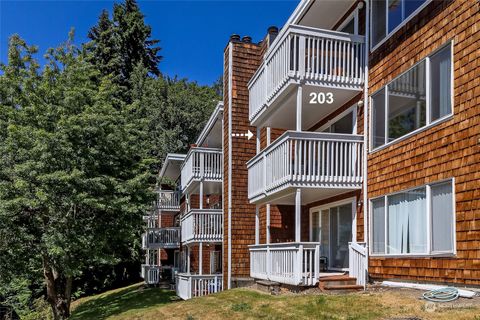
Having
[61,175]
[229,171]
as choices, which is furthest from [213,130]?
[61,175]

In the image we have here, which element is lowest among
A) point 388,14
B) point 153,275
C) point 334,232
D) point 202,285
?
point 153,275

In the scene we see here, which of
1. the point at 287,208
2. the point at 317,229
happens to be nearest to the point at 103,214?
the point at 287,208

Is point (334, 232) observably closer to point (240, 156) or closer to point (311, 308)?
point (311, 308)

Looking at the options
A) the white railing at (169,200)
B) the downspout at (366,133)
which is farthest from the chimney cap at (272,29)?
the white railing at (169,200)

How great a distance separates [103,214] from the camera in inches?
833

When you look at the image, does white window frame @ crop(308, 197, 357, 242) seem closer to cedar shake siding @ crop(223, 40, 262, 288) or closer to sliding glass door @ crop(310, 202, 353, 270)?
sliding glass door @ crop(310, 202, 353, 270)

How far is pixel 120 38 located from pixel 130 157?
28.2m

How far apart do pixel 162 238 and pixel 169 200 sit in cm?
434

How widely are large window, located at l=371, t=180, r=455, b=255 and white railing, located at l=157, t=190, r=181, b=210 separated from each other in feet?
77.0

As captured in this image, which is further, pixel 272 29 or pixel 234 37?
pixel 234 37

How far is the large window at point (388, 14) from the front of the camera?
10.9m

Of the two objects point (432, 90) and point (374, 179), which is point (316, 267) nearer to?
point (374, 179)

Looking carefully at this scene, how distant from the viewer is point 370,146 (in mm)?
12086

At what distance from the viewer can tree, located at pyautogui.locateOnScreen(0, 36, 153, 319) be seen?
1875 centimetres
